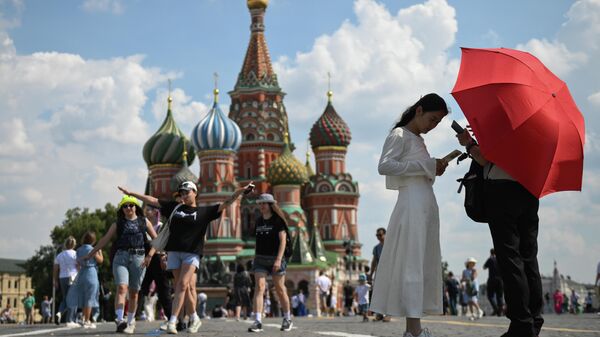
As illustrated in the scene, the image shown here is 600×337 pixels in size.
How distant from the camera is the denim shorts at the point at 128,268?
1073 cm

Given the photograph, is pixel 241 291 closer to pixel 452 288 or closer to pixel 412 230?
pixel 452 288

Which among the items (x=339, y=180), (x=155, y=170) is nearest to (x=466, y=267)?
(x=339, y=180)

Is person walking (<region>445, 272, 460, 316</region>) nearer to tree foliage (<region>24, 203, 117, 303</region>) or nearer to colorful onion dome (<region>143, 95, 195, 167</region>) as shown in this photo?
tree foliage (<region>24, 203, 117, 303</region>)

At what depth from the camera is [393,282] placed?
6395 millimetres

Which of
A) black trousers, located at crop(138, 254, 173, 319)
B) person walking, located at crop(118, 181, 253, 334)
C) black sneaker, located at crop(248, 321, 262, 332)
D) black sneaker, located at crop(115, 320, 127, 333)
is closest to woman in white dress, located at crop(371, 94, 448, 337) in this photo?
person walking, located at crop(118, 181, 253, 334)

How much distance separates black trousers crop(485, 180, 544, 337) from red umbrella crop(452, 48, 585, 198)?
0.18m

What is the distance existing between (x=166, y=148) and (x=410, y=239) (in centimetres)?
6492

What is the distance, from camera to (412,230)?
20.9 feet

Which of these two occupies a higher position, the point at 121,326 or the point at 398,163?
the point at 398,163

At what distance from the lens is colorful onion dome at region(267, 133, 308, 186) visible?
63.3m

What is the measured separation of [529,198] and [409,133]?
943 millimetres

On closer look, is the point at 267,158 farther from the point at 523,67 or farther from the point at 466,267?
the point at 523,67

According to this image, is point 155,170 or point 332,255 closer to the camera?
point 332,255

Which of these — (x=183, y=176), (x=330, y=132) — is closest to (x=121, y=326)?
(x=183, y=176)
